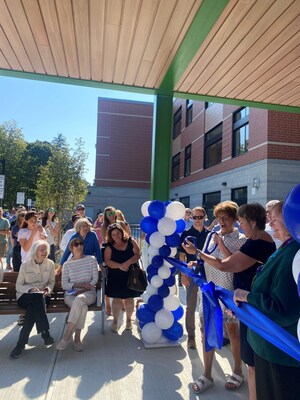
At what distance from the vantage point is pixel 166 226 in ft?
Answer: 13.3

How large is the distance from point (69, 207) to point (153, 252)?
1028cm

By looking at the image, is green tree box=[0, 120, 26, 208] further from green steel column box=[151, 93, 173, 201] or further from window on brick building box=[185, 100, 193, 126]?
green steel column box=[151, 93, 173, 201]

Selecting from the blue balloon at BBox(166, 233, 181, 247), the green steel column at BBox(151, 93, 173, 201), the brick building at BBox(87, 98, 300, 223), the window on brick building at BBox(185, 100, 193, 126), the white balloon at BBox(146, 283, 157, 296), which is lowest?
the white balloon at BBox(146, 283, 157, 296)

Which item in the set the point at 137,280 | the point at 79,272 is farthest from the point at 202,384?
the point at 79,272

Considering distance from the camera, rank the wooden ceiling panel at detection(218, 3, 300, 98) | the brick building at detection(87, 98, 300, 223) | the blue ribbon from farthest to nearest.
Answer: the brick building at detection(87, 98, 300, 223), the wooden ceiling panel at detection(218, 3, 300, 98), the blue ribbon

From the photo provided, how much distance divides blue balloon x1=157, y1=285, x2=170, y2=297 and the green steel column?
119 cm

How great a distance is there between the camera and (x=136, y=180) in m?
36.7

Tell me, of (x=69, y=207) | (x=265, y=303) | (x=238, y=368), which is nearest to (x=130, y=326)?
(x=238, y=368)

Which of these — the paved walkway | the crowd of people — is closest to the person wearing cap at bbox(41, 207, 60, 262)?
the crowd of people

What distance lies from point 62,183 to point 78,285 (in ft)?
32.2

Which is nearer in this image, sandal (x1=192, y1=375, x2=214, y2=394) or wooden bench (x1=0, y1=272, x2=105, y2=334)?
sandal (x1=192, y1=375, x2=214, y2=394)

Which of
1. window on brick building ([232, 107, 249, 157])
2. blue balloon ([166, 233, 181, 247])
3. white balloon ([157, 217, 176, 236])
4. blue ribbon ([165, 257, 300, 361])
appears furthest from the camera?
window on brick building ([232, 107, 249, 157])

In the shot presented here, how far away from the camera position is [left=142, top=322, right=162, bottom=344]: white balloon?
401cm

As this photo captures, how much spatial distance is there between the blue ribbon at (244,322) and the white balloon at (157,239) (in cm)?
81
